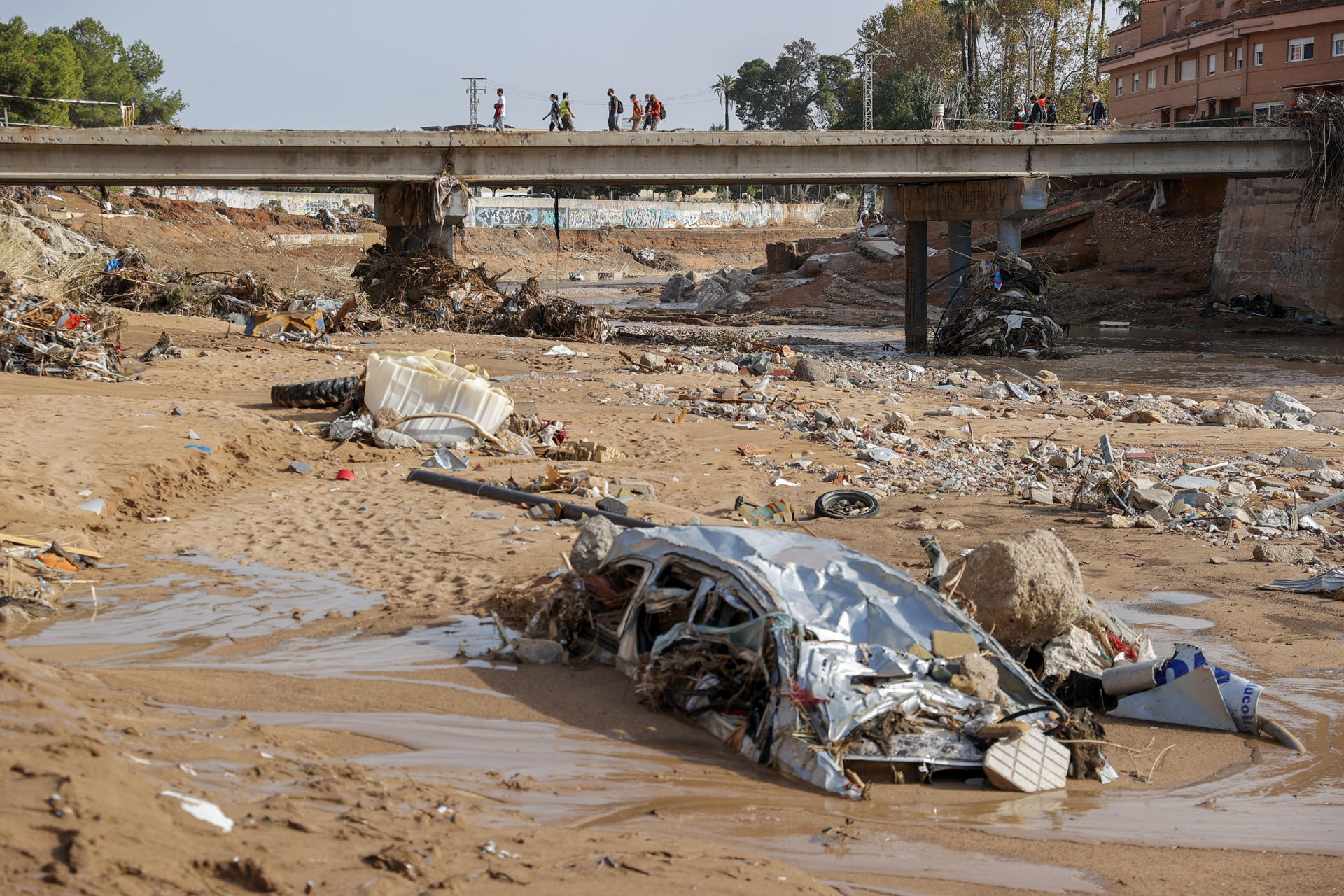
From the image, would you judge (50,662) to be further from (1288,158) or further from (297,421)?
(1288,158)

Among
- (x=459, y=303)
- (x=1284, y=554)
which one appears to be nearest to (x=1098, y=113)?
(x=459, y=303)

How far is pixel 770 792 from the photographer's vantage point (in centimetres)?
497

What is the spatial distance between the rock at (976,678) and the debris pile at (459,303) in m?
20.0

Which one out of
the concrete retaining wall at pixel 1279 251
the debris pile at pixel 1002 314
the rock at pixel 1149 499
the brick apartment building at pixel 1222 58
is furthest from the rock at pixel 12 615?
the brick apartment building at pixel 1222 58

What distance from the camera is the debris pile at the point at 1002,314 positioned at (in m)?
26.0

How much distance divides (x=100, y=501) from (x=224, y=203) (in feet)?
162

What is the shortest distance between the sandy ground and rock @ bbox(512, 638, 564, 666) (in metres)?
0.20

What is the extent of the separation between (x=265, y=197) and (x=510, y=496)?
52.4m

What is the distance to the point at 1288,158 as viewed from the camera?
27.7m

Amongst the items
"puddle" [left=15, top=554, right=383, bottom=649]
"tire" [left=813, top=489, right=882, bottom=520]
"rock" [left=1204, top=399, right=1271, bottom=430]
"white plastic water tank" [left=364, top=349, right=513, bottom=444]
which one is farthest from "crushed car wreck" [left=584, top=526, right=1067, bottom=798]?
"rock" [left=1204, top=399, right=1271, bottom=430]

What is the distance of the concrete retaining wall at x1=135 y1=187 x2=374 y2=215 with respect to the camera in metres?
52.7

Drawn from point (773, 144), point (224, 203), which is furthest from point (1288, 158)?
point (224, 203)

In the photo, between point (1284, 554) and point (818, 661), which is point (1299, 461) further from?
point (818, 661)

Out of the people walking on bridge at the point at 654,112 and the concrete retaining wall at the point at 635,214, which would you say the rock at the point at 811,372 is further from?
the concrete retaining wall at the point at 635,214
